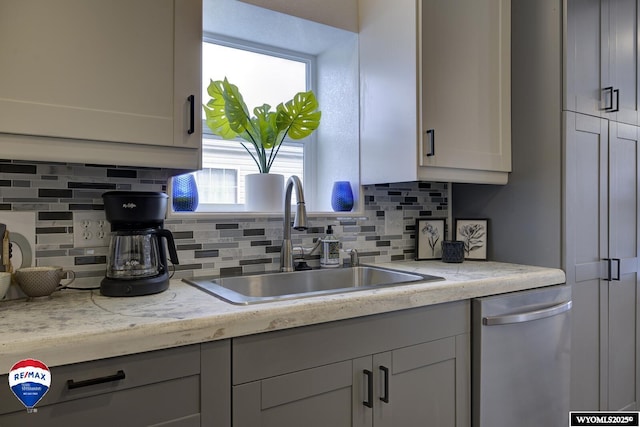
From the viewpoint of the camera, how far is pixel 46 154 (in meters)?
1.09

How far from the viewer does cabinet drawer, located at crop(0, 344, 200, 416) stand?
2.70ft

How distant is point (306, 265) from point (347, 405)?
→ 714 millimetres

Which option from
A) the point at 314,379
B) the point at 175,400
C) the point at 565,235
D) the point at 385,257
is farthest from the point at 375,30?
the point at 175,400

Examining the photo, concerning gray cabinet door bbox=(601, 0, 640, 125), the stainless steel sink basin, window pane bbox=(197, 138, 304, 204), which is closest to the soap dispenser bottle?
the stainless steel sink basin

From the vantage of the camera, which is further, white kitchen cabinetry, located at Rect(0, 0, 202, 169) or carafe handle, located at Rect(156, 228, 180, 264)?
carafe handle, located at Rect(156, 228, 180, 264)

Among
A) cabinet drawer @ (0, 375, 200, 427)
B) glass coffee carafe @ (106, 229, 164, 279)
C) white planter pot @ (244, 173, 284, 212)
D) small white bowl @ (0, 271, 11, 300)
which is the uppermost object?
white planter pot @ (244, 173, 284, 212)

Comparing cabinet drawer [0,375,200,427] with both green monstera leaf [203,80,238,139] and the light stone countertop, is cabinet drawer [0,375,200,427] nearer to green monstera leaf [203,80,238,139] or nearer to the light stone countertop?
the light stone countertop

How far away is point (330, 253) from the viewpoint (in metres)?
1.83

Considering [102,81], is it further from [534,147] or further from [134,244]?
[534,147]

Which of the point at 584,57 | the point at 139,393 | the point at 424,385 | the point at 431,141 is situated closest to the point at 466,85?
the point at 431,141

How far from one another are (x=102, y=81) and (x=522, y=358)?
1736mm

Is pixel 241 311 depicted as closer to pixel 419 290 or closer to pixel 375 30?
pixel 419 290

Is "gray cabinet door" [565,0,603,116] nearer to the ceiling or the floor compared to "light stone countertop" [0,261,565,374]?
nearer to the ceiling

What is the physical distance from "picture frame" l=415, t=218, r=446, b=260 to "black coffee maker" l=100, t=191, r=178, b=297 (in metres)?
1.28
